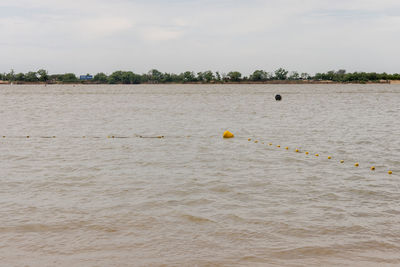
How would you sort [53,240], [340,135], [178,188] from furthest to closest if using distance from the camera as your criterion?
[340,135], [178,188], [53,240]

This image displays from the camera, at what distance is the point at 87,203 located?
10.3 m

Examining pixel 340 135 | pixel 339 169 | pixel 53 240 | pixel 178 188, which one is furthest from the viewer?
pixel 340 135

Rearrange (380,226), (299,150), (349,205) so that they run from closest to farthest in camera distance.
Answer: (380,226) < (349,205) < (299,150)

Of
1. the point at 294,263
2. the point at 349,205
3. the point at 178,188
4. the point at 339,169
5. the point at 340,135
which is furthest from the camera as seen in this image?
the point at 340,135

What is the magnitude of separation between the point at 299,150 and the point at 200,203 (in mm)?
9416

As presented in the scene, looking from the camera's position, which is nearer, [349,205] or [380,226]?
[380,226]

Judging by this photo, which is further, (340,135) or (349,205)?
(340,135)

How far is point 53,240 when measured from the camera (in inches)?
309

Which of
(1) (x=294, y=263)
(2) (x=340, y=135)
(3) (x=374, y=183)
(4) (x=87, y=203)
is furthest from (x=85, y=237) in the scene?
(2) (x=340, y=135)

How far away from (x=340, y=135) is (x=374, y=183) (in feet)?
39.2

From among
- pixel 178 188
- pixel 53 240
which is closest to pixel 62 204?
pixel 53 240

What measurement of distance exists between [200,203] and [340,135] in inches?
622

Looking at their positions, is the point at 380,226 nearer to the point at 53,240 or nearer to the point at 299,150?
the point at 53,240

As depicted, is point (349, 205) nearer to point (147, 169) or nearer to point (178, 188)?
point (178, 188)
